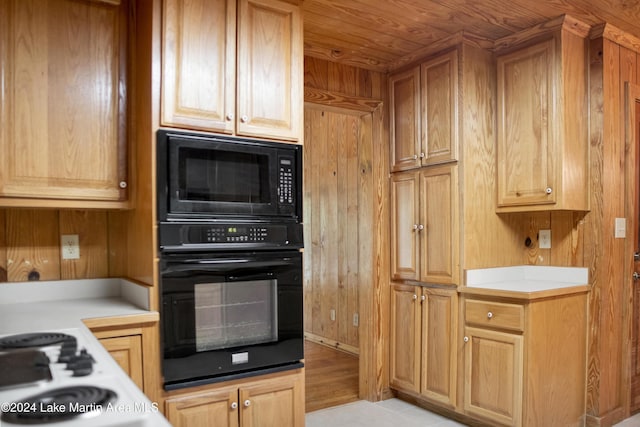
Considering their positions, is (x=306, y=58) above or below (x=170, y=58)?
above

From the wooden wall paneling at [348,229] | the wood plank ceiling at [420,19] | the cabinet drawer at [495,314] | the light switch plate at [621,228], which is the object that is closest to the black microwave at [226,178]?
the wood plank ceiling at [420,19]

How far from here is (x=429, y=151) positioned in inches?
125

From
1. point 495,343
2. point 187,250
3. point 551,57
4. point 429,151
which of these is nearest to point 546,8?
point 551,57

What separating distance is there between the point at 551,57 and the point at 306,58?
5.02 feet

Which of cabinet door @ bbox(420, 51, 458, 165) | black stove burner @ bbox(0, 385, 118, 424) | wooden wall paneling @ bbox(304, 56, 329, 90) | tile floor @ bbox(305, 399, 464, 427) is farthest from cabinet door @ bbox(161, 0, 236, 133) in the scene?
tile floor @ bbox(305, 399, 464, 427)

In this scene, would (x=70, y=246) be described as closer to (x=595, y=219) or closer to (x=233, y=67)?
(x=233, y=67)

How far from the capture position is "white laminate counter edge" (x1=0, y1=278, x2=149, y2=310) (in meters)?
2.13

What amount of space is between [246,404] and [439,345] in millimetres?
1488

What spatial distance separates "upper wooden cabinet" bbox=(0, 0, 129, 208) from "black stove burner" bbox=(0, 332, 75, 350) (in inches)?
29.4

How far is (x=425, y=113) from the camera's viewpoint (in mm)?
3199

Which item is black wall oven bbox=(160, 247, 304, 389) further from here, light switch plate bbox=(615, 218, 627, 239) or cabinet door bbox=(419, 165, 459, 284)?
light switch plate bbox=(615, 218, 627, 239)

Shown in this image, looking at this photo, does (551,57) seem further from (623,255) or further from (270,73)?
(270,73)

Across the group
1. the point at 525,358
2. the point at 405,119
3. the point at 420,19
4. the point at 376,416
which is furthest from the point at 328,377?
the point at 420,19

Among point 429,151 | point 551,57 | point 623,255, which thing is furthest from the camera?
point 429,151
